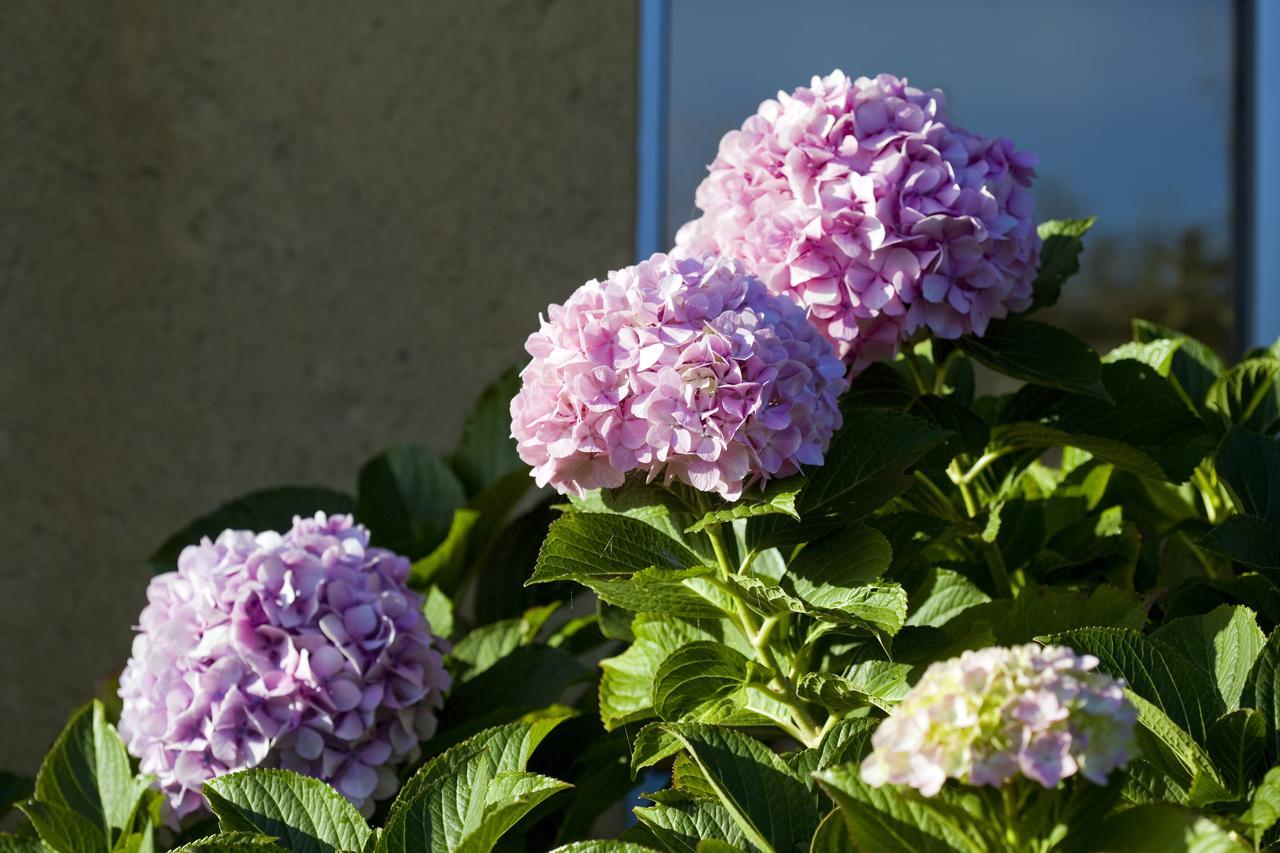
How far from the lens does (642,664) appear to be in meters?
0.87

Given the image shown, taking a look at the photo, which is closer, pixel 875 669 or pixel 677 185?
pixel 875 669

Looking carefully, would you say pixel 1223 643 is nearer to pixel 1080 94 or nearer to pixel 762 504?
pixel 762 504

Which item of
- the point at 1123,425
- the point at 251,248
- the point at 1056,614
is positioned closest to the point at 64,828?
the point at 1056,614

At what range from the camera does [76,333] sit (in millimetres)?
2252

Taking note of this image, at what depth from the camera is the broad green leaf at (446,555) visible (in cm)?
121

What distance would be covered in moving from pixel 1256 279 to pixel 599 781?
1797mm

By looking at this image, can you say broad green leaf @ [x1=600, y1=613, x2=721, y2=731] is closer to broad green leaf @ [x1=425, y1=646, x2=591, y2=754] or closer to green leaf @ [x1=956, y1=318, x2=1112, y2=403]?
broad green leaf @ [x1=425, y1=646, x2=591, y2=754]

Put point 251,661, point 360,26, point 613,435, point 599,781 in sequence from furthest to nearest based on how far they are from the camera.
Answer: point 360,26 < point 599,781 < point 251,661 < point 613,435

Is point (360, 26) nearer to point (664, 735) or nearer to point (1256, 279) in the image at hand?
point (1256, 279)

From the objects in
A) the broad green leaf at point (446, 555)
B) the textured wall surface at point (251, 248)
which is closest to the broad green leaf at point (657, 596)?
the broad green leaf at point (446, 555)

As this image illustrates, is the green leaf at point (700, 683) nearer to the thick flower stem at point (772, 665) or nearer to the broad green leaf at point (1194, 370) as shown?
the thick flower stem at point (772, 665)

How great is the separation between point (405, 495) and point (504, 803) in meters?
0.77

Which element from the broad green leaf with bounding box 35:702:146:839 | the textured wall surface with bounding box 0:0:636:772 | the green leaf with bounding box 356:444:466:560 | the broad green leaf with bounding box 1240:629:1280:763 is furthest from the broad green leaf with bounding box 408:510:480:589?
the textured wall surface with bounding box 0:0:636:772

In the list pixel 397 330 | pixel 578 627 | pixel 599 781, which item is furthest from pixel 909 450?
pixel 397 330
